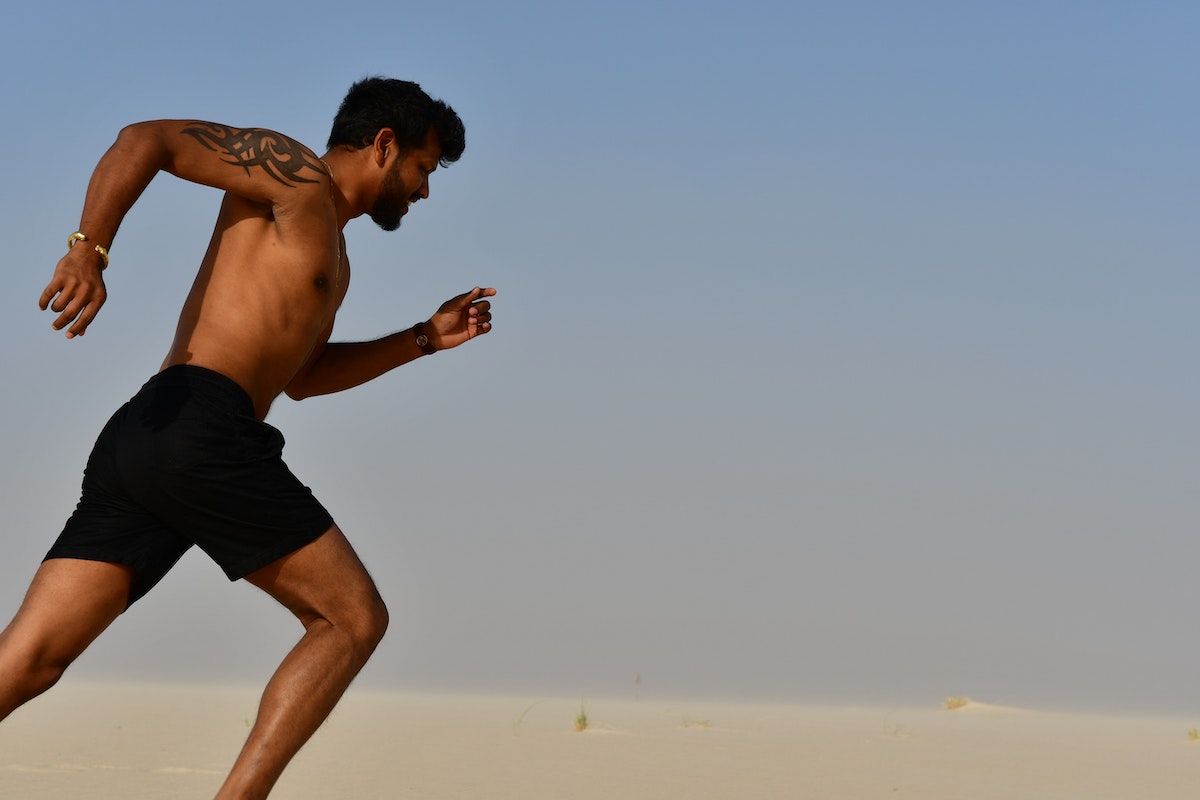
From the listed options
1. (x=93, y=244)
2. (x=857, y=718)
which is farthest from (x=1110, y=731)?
(x=93, y=244)

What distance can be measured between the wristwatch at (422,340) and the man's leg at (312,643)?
1.04m

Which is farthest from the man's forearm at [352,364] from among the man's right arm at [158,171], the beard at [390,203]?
the man's right arm at [158,171]

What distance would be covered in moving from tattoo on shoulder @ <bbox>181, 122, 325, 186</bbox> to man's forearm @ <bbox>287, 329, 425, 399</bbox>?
36.7 inches

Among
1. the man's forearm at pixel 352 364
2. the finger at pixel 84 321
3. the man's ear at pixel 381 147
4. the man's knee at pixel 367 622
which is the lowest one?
the man's knee at pixel 367 622

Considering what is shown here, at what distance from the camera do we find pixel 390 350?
4.58 meters

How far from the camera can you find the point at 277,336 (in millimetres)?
3723

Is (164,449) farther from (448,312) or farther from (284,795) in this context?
(284,795)

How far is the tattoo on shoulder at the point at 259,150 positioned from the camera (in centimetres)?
362

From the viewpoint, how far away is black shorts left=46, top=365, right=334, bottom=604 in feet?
11.5

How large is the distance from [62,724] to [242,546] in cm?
600

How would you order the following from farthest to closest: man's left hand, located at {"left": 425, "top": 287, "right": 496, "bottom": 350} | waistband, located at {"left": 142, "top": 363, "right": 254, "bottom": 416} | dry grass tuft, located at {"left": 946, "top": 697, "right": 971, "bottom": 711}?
dry grass tuft, located at {"left": 946, "top": 697, "right": 971, "bottom": 711}
man's left hand, located at {"left": 425, "top": 287, "right": 496, "bottom": 350}
waistband, located at {"left": 142, "top": 363, "right": 254, "bottom": 416}

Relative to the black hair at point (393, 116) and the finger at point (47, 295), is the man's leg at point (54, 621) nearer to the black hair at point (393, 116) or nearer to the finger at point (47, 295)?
the finger at point (47, 295)

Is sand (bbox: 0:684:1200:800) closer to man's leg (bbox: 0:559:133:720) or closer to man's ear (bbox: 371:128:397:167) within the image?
man's leg (bbox: 0:559:133:720)

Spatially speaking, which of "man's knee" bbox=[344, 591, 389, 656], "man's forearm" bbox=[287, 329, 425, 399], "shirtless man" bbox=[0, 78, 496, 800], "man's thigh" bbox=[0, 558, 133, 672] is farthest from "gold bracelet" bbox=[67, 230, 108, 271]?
"man's forearm" bbox=[287, 329, 425, 399]
